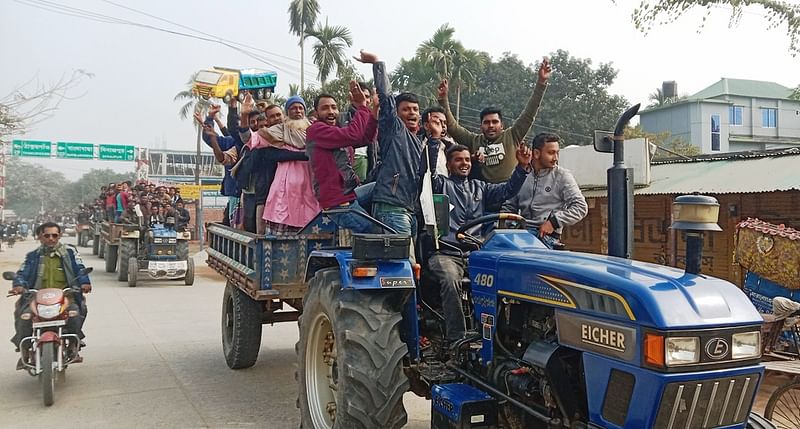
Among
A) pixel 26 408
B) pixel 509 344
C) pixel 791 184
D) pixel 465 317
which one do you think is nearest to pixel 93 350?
pixel 26 408

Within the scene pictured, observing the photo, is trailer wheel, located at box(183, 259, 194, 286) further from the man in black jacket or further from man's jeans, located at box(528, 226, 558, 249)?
man's jeans, located at box(528, 226, 558, 249)

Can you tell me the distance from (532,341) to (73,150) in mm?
38254

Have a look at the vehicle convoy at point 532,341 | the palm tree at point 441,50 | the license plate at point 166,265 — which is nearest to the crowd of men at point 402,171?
the vehicle convoy at point 532,341

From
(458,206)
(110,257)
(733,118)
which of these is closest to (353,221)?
(458,206)

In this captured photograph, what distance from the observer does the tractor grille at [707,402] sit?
2.39 meters

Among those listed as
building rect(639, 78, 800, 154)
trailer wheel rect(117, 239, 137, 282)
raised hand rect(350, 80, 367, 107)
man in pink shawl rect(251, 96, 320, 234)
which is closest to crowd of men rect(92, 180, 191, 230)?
trailer wheel rect(117, 239, 137, 282)

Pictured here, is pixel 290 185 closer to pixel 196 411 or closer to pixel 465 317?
pixel 196 411

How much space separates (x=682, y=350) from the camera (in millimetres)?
2373

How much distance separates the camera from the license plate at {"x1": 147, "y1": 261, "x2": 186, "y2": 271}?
13922 mm

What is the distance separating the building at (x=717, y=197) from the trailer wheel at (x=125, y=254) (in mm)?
10162

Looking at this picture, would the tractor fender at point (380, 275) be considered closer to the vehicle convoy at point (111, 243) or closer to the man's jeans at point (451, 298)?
the man's jeans at point (451, 298)

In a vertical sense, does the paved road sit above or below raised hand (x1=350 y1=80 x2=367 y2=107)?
below

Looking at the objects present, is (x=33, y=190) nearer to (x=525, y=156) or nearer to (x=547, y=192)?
(x=525, y=156)

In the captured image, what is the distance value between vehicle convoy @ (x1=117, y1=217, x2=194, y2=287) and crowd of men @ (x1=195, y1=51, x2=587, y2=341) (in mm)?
8231
